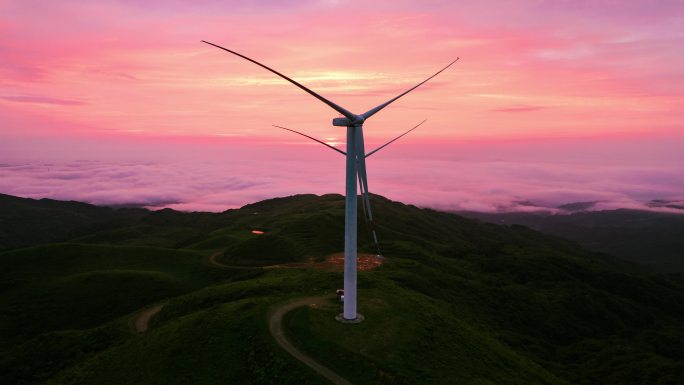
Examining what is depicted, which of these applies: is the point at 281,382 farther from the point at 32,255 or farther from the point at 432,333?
the point at 32,255

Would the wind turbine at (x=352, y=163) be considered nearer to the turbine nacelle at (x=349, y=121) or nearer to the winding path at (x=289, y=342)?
the turbine nacelle at (x=349, y=121)

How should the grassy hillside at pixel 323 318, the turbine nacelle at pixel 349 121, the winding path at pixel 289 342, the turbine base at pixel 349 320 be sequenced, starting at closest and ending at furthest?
1. the winding path at pixel 289 342
2. the turbine nacelle at pixel 349 121
3. the grassy hillside at pixel 323 318
4. the turbine base at pixel 349 320

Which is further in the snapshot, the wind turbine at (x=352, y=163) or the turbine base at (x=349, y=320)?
the turbine base at (x=349, y=320)

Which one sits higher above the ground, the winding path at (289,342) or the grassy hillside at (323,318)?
the winding path at (289,342)

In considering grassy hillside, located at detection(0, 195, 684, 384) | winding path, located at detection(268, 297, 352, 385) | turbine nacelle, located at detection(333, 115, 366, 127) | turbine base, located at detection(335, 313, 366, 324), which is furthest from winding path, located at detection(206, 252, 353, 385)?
turbine nacelle, located at detection(333, 115, 366, 127)

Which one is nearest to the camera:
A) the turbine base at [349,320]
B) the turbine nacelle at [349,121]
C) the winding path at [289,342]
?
the winding path at [289,342]

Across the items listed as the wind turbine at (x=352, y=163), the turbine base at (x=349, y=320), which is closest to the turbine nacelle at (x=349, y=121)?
the wind turbine at (x=352, y=163)

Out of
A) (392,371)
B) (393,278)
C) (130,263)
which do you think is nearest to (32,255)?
(130,263)

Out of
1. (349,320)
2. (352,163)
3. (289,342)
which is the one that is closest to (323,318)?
(349,320)
